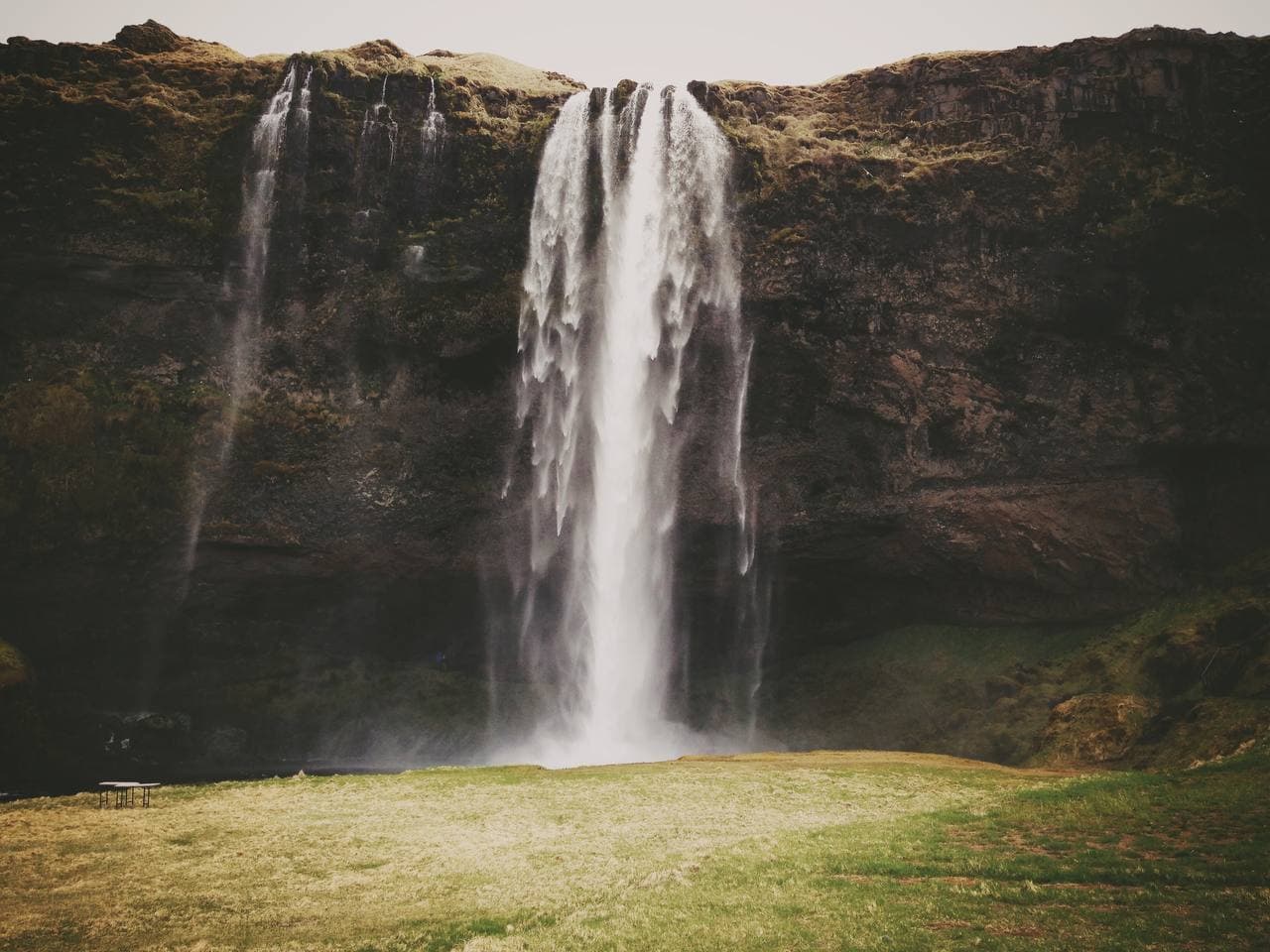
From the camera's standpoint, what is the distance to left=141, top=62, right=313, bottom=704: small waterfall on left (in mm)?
51094

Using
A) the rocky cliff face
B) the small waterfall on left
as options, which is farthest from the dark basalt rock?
the small waterfall on left

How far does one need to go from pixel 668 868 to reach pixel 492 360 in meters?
38.0

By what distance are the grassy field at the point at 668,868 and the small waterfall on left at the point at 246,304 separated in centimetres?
2406

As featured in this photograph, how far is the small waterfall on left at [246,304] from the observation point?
168 feet

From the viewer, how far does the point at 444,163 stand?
53656 mm

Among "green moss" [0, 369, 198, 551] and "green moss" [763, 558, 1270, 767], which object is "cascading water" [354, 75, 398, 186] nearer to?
"green moss" [0, 369, 198, 551]

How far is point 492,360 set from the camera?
5291 centimetres

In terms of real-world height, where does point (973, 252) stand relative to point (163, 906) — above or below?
above

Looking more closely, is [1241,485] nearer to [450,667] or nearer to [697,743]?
[697,743]

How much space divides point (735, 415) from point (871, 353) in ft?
25.9

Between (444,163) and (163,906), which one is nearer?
(163,906)

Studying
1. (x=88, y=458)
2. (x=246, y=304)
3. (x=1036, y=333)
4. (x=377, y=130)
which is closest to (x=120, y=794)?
(x=88, y=458)

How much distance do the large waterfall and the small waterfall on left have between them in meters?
14.3

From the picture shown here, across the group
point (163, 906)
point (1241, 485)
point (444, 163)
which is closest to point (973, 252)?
point (1241, 485)
